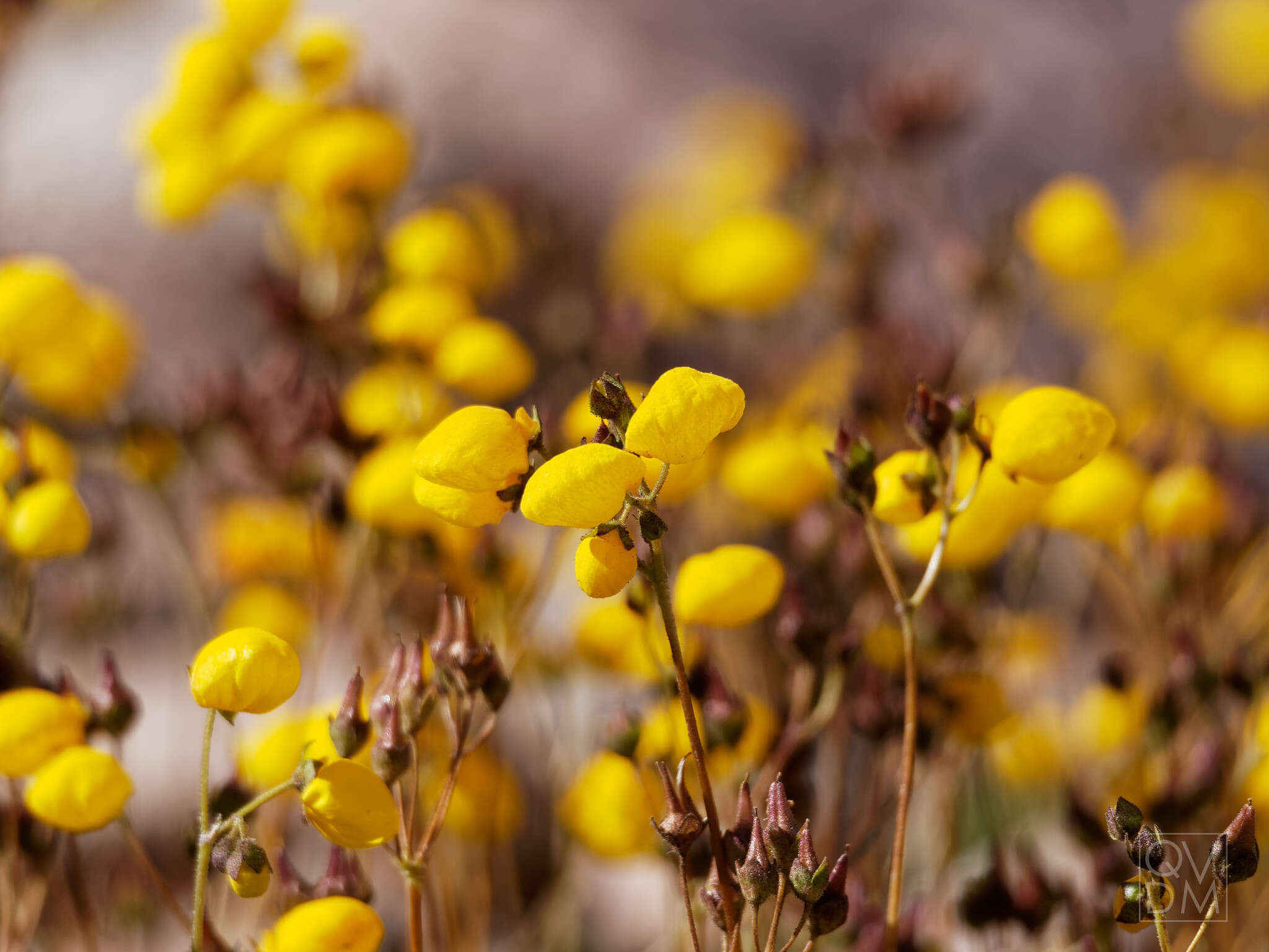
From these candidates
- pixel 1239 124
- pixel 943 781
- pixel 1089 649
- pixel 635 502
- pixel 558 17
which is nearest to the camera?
pixel 635 502

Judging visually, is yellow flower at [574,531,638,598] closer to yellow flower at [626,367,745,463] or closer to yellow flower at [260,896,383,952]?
yellow flower at [626,367,745,463]

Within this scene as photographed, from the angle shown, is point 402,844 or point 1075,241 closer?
point 402,844

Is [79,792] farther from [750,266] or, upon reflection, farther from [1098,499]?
[750,266]

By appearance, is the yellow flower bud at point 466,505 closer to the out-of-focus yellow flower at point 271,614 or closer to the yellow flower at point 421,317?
the yellow flower at point 421,317

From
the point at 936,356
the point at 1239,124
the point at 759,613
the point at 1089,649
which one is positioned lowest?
the point at 1089,649

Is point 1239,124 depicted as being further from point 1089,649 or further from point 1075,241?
point 1075,241

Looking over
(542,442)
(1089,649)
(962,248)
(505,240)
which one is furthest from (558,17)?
(542,442)

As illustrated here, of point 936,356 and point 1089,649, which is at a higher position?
point 936,356

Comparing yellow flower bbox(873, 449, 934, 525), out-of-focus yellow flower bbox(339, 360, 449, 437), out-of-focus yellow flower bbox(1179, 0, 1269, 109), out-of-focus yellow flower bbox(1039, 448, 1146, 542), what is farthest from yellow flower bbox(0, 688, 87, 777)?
out-of-focus yellow flower bbox(1179, 0, 1269, 109)

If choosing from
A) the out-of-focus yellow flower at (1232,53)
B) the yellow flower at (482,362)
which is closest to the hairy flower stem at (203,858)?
the yellow flower at (482,362)
